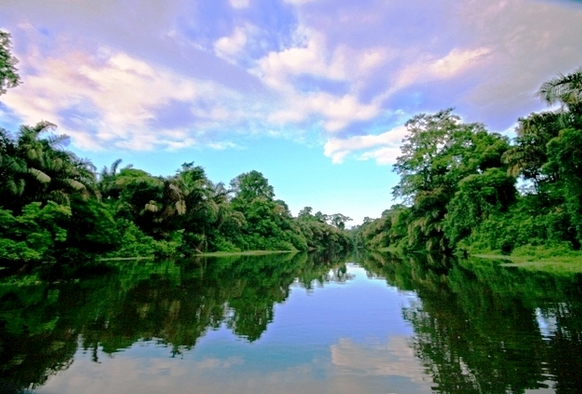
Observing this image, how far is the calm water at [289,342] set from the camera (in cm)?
391

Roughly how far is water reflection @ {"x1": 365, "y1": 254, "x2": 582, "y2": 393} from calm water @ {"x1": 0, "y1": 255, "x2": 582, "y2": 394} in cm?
2

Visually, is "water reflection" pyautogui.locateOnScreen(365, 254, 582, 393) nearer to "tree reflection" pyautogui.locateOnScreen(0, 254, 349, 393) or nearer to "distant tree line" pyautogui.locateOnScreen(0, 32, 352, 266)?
"tree reflection" pyautogui.locateOnScreen(0, 254, 349, 393)

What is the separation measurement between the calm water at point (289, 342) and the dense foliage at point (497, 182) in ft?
36.0

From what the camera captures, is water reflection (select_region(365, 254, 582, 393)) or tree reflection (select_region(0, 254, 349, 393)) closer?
water reflection (select_region(365, 254, 582, 393))

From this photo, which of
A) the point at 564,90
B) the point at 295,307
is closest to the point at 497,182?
the point at 564,90

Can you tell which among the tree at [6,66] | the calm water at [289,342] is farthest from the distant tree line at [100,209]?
the calm water at [289,342]

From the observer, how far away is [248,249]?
1807 inches

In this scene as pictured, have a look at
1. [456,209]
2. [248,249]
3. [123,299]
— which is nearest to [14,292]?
Answer: [123,299]

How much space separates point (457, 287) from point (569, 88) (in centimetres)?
1177

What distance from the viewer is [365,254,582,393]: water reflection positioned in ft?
12.6

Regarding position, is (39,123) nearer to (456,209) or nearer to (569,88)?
(569,88)

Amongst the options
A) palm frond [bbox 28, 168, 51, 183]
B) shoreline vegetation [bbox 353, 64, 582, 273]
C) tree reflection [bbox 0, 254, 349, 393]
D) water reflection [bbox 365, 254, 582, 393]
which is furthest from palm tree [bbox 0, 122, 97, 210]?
shoreline vegetation [bbox 353, 64, 582, 273]

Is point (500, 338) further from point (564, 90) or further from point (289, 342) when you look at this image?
point (564, 90)

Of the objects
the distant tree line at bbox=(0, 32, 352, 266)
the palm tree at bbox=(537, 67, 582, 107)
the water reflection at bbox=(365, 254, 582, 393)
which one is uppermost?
the palm tree at bbox=(537, 67, 582, 107)
